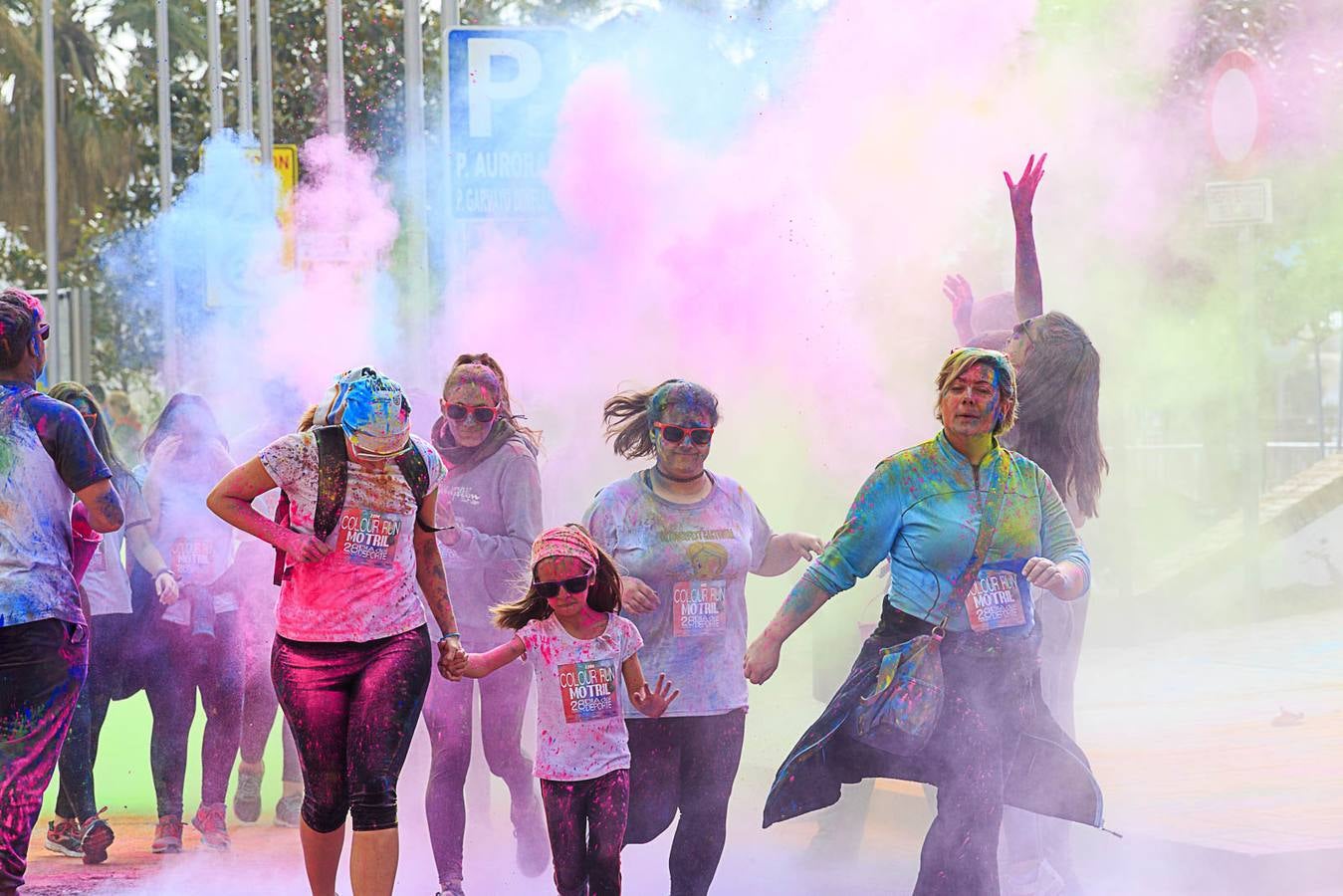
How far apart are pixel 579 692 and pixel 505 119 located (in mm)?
6327

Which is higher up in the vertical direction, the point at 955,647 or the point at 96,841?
the point at 955,647

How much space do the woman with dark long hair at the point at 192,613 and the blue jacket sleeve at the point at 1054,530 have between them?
3487mm

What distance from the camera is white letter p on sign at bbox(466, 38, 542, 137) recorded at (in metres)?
Answer: 10.6

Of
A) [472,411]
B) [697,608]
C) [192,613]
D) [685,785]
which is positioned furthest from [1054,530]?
[192,613]

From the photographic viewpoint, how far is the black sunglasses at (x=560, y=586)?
4.98 meters

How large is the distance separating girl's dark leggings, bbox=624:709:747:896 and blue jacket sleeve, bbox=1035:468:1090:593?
3.26 feet

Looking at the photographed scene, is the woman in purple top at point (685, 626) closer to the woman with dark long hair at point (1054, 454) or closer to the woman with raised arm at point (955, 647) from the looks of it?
the woman with raised arm at point (955, 647)

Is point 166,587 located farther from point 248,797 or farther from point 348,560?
point 348,560

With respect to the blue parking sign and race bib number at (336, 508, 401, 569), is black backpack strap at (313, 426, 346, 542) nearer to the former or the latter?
race bib number at (336, 508, 401, 569)

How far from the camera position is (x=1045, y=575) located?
484cm

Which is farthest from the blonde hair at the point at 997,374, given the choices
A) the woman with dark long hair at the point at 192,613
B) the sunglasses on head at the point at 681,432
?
the woman with dark long hair at the point at 192,613

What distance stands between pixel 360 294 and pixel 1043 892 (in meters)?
10.4

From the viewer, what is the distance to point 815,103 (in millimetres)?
9609

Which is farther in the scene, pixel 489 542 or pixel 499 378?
pixel 499 378
